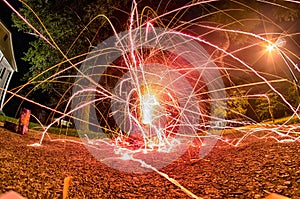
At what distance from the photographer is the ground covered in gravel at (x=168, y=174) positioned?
3.31 meters

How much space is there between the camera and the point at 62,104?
17.0 metres

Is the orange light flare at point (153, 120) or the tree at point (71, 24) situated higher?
the tree at point (71, 24)

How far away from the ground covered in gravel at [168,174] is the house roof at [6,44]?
21.8 meters

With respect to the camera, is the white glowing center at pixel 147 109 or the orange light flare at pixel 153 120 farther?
the white glowing center at pixel 147 109

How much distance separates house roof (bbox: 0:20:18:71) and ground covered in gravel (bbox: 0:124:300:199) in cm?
2179

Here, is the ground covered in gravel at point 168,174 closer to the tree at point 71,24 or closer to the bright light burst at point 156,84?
the bright light burst at point 156,84

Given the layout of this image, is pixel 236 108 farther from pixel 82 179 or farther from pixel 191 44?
pixel 82 179

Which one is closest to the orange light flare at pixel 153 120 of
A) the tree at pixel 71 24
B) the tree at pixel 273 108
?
the tree at pixel 71 24

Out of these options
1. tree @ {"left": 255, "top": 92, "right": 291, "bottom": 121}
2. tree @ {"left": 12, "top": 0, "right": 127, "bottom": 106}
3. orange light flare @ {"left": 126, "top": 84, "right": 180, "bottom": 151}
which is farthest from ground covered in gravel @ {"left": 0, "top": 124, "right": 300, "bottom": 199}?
tree @ {"left": 255, "top": 92, "right": 291, "bottom": 121}

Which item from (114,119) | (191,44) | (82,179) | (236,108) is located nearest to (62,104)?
(114,119)

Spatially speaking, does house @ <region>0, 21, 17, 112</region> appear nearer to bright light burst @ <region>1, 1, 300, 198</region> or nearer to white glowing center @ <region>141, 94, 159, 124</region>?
bright light burst @ <region>1, 1, 300, 198</region>

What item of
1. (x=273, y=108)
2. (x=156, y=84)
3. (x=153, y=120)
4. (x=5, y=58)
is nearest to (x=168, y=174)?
(x=153, y=120)

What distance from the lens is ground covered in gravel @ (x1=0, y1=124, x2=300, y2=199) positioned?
3.31 m

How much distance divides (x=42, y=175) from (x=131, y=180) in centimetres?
128
